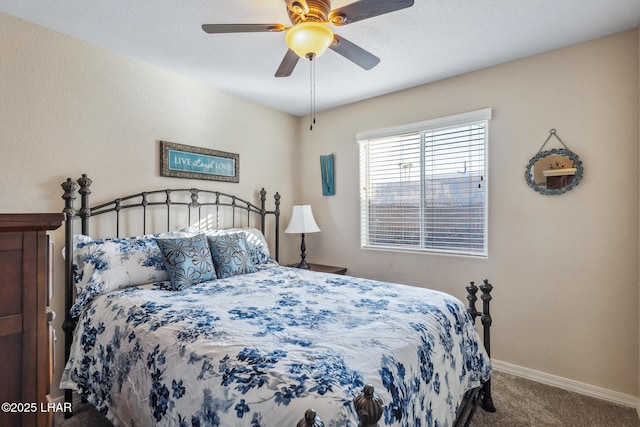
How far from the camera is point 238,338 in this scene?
4.35 feet

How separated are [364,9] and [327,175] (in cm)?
233

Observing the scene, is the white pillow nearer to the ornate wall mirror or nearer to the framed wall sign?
the framed wall sign

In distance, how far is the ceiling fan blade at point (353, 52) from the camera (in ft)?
5.80

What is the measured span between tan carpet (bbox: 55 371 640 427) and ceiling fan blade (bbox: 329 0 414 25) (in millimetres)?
2363

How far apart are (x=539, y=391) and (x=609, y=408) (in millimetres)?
387

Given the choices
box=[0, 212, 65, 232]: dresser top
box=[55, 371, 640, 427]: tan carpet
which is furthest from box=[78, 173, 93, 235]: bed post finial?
box=[0, 212, 65, 232]: dresser top

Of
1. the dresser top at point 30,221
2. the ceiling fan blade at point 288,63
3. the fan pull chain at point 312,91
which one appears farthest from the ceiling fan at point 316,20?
the dresser top at point 30,221

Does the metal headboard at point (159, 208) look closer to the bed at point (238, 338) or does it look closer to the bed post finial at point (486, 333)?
the bed at point (238, 338)

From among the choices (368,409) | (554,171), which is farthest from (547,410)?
(368,409)

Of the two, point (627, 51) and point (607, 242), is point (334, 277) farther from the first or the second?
point (627, 51)

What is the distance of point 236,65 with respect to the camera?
8.74 feet

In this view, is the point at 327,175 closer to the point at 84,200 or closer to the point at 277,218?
the point at 277,218

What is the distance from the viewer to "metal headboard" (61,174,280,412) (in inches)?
83.6

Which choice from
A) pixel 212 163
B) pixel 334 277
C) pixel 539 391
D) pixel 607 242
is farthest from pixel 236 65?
pixel 539 391
